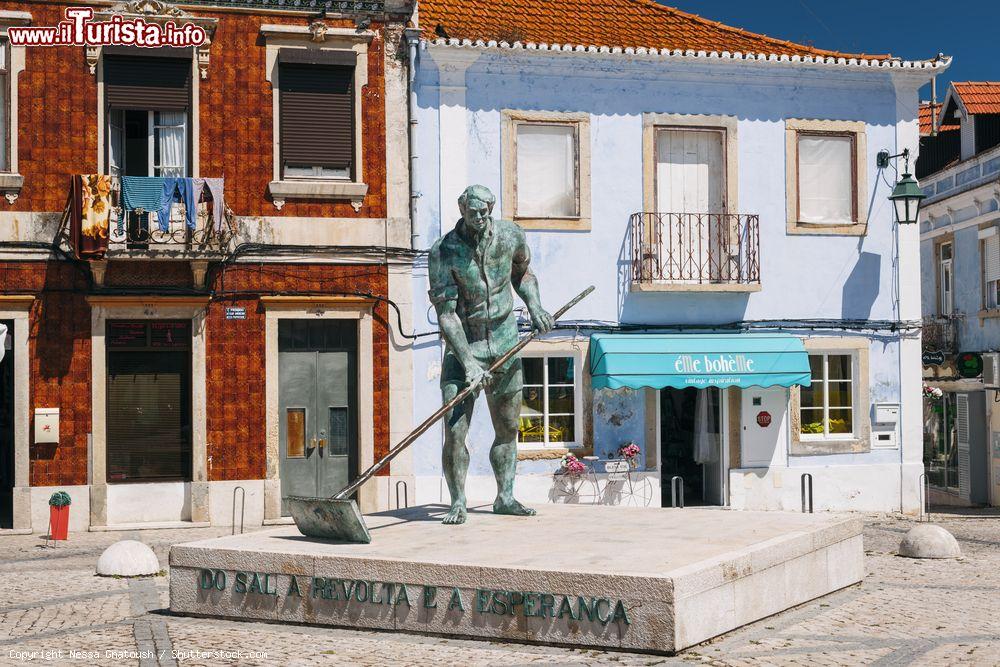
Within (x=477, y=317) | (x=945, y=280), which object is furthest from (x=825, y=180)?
(x=477, y=317)

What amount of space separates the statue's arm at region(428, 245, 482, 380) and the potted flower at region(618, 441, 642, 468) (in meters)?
8.27

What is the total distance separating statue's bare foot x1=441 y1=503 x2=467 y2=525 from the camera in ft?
31.5

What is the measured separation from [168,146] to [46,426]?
3.89 metres

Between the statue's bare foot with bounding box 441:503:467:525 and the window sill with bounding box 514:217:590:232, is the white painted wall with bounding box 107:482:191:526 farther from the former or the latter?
the statue's bare foot with bounding box 441:503:467:525

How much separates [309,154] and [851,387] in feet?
27.4

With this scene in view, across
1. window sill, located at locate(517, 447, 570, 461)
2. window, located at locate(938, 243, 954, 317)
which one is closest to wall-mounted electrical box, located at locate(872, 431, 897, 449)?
window sill, located at locate(517, 447, 570, 461)

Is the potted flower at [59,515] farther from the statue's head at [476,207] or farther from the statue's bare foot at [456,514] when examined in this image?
the statue's head at [476,207]

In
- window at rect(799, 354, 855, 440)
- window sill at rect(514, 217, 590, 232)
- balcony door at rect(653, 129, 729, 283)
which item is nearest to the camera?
window sill at rect(514, 217, 590, 232)

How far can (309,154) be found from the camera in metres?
17.2

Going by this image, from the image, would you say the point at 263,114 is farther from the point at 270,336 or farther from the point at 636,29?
the point at 636,29

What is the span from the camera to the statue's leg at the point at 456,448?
964 cm

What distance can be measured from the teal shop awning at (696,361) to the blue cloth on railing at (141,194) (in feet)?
19.7

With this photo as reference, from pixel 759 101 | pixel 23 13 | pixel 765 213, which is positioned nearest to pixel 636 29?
pixel 759 101

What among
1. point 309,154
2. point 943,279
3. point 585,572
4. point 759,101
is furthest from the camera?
point 943,279
